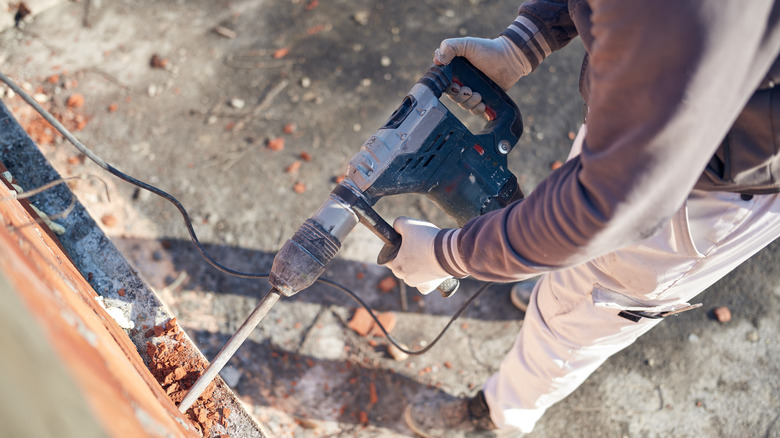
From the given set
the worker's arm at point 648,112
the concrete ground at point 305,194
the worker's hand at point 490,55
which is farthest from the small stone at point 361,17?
the worker's arm at point 648,112

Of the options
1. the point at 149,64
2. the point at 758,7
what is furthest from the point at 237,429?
the point at 149,64

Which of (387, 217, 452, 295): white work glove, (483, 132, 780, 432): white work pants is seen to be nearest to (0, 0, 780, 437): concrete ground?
(483, 132, 780, 432): white work pants

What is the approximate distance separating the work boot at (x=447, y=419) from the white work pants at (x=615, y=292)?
0.15 m

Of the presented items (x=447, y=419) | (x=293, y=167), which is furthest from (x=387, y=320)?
(x=293, y=167)

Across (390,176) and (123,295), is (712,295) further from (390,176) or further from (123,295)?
(123,295)

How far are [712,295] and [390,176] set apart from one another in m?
2.04

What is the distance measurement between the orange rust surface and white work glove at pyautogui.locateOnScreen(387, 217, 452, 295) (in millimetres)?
737

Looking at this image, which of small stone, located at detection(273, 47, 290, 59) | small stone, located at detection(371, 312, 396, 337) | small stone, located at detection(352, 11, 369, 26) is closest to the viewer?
small stone, located at detection(371, 312, 396, 337)

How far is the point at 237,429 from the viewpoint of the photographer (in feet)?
4.42

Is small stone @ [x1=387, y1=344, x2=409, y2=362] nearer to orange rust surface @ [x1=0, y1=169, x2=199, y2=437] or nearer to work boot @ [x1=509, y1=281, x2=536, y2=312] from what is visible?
work boot @ [x1=509, y1=281, x2=536, y2=312]

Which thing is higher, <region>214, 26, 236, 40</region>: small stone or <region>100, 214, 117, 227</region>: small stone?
<region>214, 26, 236, 40</region>: small stone

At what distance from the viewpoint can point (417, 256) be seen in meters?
1.44

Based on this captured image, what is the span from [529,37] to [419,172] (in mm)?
608

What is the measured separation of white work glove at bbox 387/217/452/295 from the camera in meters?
1.41
